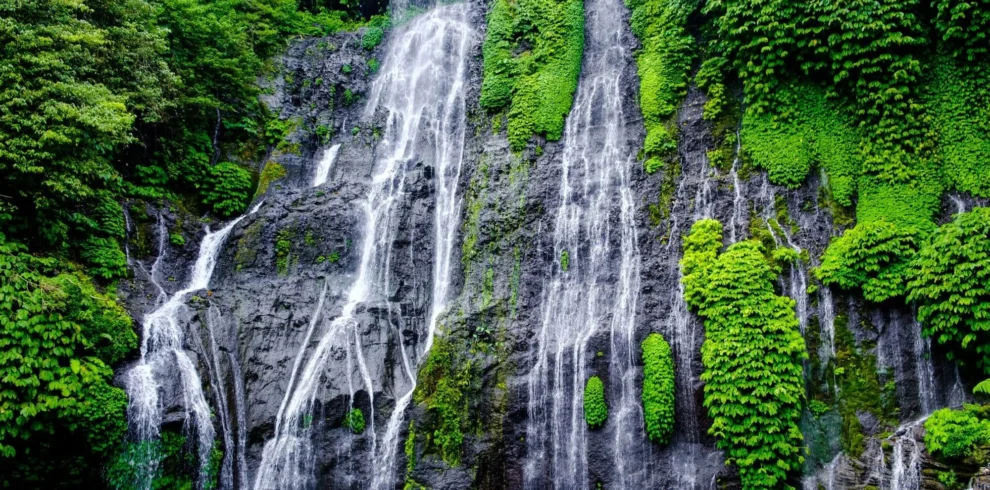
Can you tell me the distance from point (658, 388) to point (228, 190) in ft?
A: 43.9

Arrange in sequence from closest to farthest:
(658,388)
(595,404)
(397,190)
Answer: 1. (658,388)
2. (595,404)
3. (397,190)

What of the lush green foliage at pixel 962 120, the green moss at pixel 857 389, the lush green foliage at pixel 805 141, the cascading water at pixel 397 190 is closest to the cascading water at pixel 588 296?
the lush green foliage at pixel 805 141

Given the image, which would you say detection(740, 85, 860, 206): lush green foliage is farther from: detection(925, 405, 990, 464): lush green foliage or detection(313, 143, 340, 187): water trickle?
detection(313, 143, 340, 187): water trickle

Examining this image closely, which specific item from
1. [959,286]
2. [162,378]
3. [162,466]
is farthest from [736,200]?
[162,466]

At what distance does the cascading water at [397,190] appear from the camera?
12.4 metres

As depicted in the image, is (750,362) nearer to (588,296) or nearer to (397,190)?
(588,296)

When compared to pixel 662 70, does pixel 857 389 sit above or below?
below

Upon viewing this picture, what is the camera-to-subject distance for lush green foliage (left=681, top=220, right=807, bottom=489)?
33.0 feet

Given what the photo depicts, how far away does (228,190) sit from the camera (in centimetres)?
1700

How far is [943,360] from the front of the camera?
10.1m

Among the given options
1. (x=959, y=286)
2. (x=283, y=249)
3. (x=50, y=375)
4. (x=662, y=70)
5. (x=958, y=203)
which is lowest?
(x=50, y=375)

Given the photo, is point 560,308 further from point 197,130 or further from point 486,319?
point 197,130

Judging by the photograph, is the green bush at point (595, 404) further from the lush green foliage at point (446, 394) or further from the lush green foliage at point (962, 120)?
the lush green foliage at point (962, 120)

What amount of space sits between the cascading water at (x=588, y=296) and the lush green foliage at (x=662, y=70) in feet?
1.97
